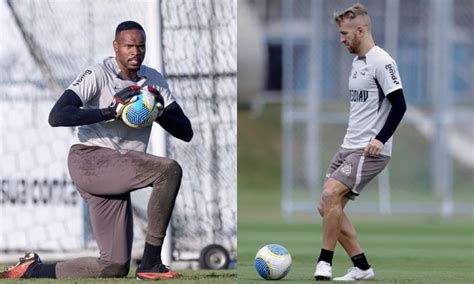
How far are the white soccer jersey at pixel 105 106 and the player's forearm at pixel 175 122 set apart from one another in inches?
2.5

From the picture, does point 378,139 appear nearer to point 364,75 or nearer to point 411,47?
point 364,75

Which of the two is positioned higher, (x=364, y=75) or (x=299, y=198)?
(x=364, y=75)

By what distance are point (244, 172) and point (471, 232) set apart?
1414 cm

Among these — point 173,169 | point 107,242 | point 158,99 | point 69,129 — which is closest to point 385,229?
point 69,129

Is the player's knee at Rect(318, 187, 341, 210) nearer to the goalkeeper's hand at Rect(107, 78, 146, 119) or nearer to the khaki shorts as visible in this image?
the khaki shorts

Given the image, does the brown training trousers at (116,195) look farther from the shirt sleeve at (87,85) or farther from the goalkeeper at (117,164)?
the shirt sleeve at (87,85)

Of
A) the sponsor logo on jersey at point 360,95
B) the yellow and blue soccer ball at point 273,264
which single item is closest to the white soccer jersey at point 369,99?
the sponsor logo on jersey at point 360,95

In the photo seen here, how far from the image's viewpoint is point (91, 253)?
11.2 meters

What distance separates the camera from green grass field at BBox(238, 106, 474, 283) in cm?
1116

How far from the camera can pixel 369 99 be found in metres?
9.50

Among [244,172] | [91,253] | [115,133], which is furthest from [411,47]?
[115,133]

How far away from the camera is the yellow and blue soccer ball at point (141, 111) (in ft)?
28.7

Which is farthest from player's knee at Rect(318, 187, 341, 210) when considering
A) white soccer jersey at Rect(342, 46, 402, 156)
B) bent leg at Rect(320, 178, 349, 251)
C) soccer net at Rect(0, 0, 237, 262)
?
soccer net at Rect(0, 0, 237, 262)

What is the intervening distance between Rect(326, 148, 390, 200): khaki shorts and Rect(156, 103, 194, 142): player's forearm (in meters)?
1.12
